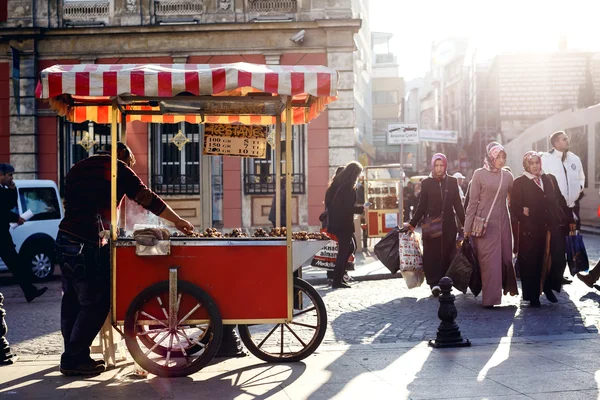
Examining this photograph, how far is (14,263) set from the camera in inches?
451

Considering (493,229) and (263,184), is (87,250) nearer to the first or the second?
(493,229)

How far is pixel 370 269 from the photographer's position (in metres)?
15.0

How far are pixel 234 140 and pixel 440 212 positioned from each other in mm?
4229

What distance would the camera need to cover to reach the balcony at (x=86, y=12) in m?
20.8

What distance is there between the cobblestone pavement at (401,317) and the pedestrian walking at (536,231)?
0.90 feet

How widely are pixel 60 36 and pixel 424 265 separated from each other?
43.7ft

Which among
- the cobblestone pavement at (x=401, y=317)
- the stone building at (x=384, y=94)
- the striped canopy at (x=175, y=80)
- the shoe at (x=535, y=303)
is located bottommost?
the cobblestone pavement at (x=401, y=317)

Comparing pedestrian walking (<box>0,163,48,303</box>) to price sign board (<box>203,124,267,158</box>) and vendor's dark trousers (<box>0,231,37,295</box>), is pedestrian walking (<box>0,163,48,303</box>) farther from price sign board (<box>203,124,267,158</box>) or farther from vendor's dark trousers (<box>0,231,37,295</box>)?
price sign board (<box>203,124,267,158</box>)

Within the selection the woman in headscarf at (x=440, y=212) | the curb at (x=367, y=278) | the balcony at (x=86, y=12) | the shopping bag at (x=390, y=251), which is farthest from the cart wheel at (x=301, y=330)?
the balcony at (x=86, y=12)

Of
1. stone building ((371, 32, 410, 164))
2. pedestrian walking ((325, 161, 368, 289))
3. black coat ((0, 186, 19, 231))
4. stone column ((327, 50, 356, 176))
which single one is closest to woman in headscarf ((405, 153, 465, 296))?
pedestrian walking ((325, 161, 368, 289))

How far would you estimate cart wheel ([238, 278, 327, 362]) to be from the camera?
683 centimetres

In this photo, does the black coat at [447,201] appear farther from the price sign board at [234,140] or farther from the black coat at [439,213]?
the price sign board at [234,140]

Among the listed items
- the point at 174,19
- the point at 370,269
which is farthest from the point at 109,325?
the point at 174,19

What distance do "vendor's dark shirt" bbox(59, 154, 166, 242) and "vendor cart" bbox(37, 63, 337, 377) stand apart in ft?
0.53
